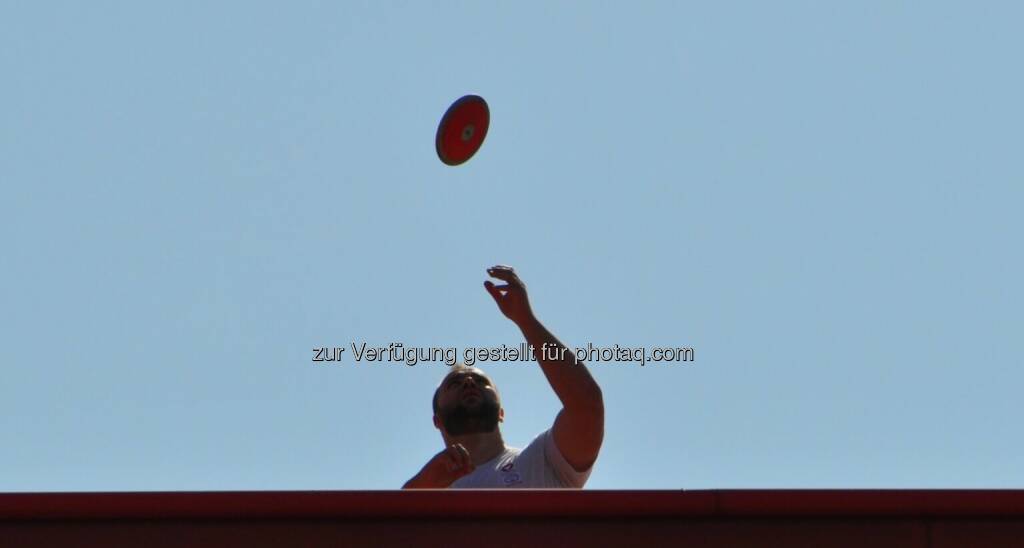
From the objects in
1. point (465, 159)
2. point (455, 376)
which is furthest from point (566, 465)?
point (465, 159)

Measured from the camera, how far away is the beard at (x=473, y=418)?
264 inches

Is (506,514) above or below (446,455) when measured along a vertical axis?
below

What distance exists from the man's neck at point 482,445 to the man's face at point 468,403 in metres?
0.02

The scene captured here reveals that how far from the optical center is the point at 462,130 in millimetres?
8477

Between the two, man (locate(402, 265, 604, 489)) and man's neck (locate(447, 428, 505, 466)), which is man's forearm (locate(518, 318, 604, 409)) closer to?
man (locate(402, 265, 604, 489))

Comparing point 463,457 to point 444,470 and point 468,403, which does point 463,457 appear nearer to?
point 444,470

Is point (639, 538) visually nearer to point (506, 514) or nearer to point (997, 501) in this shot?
point (506, 514)

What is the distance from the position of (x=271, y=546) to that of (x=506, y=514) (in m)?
0.70

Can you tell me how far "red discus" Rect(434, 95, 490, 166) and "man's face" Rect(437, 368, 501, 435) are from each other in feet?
6.38

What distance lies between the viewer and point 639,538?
13.8 feet

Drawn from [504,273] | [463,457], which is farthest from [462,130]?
[463,457]

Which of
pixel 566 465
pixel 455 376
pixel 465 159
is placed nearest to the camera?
pixel 566 465

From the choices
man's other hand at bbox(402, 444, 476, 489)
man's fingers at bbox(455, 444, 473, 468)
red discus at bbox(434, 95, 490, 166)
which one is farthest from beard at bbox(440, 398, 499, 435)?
red discus at bbox(434, 95, 490, 166)

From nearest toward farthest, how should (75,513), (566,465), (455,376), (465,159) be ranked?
(75,513)
(566,465)
(455,376)
(465,159)
